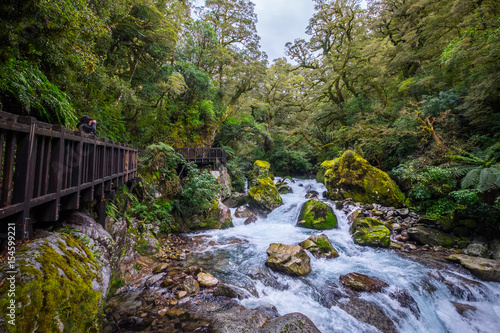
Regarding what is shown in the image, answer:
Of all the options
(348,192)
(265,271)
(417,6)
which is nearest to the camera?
(265,271)

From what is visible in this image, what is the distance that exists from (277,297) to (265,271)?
111cm

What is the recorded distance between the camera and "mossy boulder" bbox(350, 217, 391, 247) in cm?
834

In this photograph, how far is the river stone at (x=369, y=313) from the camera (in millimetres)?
4496

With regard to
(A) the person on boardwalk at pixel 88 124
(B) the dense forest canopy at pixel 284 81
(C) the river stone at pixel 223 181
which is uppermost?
(B) the dense forest canopy at pixel 284 81

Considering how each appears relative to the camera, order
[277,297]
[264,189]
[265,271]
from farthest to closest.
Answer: [264,189] → [265,271] → [277,297]

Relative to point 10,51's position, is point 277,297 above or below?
below

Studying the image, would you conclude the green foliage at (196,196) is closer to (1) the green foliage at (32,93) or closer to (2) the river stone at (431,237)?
(1) the green foliage at (32,93)

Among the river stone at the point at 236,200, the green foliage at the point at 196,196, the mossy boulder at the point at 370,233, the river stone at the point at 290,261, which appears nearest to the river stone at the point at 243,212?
the river stone at the point at 236,200

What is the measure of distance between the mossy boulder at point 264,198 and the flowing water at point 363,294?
15.6 ft

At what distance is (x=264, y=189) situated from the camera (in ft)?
47.0

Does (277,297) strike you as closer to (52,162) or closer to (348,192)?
(52,162)

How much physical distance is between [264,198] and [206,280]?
8.53m

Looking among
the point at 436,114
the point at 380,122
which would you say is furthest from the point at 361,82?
the point at 436,114

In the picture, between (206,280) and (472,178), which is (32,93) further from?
(472,178)
